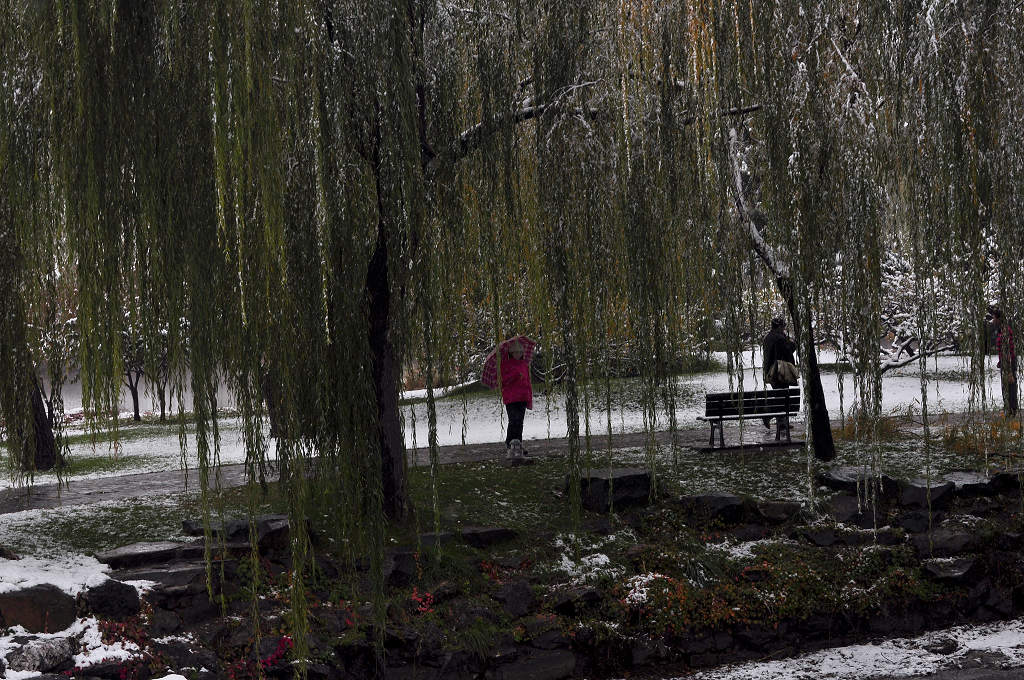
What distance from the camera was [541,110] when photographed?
4.62 meters

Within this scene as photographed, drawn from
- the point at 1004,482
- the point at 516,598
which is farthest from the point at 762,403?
the point at 516,598

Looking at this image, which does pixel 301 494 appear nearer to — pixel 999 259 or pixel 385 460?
pixel 999 259

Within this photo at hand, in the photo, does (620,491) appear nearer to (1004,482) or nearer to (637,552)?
(637,552)

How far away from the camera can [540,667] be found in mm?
6566

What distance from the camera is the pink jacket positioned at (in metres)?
9.55

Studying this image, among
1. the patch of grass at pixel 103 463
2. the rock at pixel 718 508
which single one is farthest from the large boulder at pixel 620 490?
the patch of grass at pixel 103 463

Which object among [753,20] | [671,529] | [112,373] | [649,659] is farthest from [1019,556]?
[112,373]

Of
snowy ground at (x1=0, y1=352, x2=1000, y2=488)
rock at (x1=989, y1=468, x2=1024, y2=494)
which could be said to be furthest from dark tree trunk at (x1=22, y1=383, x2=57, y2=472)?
rock at (x1=989, y1=468, x2=1024, y2=494)

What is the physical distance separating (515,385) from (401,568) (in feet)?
10.5

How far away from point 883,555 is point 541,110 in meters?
5.34

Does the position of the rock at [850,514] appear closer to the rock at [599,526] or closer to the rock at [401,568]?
the rock at [599,526]

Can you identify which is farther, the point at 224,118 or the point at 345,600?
the point at 345,600

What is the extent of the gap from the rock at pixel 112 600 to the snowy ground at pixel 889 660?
399 cm

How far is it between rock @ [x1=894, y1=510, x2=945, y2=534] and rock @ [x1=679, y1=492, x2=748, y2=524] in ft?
4.68
